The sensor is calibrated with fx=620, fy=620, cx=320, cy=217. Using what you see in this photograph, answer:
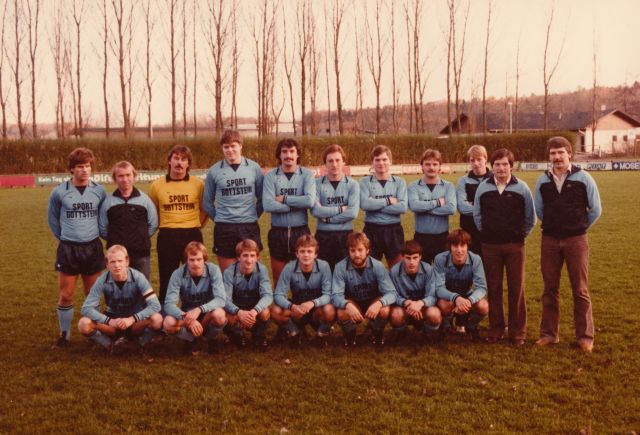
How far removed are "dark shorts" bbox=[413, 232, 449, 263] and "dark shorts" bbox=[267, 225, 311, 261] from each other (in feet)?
3.91

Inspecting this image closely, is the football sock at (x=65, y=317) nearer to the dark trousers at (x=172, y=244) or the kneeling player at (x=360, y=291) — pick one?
the dark trousers at (x=172, y=244)

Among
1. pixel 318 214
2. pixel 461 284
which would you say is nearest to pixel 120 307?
pixel 318 214

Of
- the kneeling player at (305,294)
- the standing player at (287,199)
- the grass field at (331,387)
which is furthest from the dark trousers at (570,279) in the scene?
the standing player at (287,199)

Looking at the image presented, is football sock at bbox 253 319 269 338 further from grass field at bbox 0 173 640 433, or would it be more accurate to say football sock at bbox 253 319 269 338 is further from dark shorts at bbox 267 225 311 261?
dark shorts at bbox 267 225 311 261

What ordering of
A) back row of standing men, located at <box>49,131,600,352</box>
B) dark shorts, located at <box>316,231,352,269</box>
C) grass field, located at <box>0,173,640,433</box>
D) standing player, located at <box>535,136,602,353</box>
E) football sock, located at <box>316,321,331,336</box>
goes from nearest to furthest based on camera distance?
grass field, located at <box>0,173,640,433</box> < standing player, located at <box>535,136,602,353</box> < back row of standing men, located at <box>49,131,600,352</box> < football sock, located at <box>316,321,331,336</box> < dark shorts, located at <box>316,231,352,269</box>

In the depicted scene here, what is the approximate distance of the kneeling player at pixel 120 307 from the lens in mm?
5312

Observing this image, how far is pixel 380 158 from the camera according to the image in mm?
5922

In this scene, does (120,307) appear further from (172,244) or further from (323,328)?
(323,328)

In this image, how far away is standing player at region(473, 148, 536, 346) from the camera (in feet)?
18.0

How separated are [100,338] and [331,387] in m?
2.16

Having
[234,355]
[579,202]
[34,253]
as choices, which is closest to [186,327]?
[234,355]

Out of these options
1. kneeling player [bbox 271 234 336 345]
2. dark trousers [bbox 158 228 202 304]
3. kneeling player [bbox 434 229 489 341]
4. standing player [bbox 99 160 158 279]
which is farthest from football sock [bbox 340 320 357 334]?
standing player [bbox 99 160 158 279]

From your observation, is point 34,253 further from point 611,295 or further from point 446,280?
point 611,295

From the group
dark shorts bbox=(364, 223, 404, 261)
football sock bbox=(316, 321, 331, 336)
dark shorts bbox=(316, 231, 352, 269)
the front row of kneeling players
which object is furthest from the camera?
dark shorts bbox=(364, 223, 404, 261)
